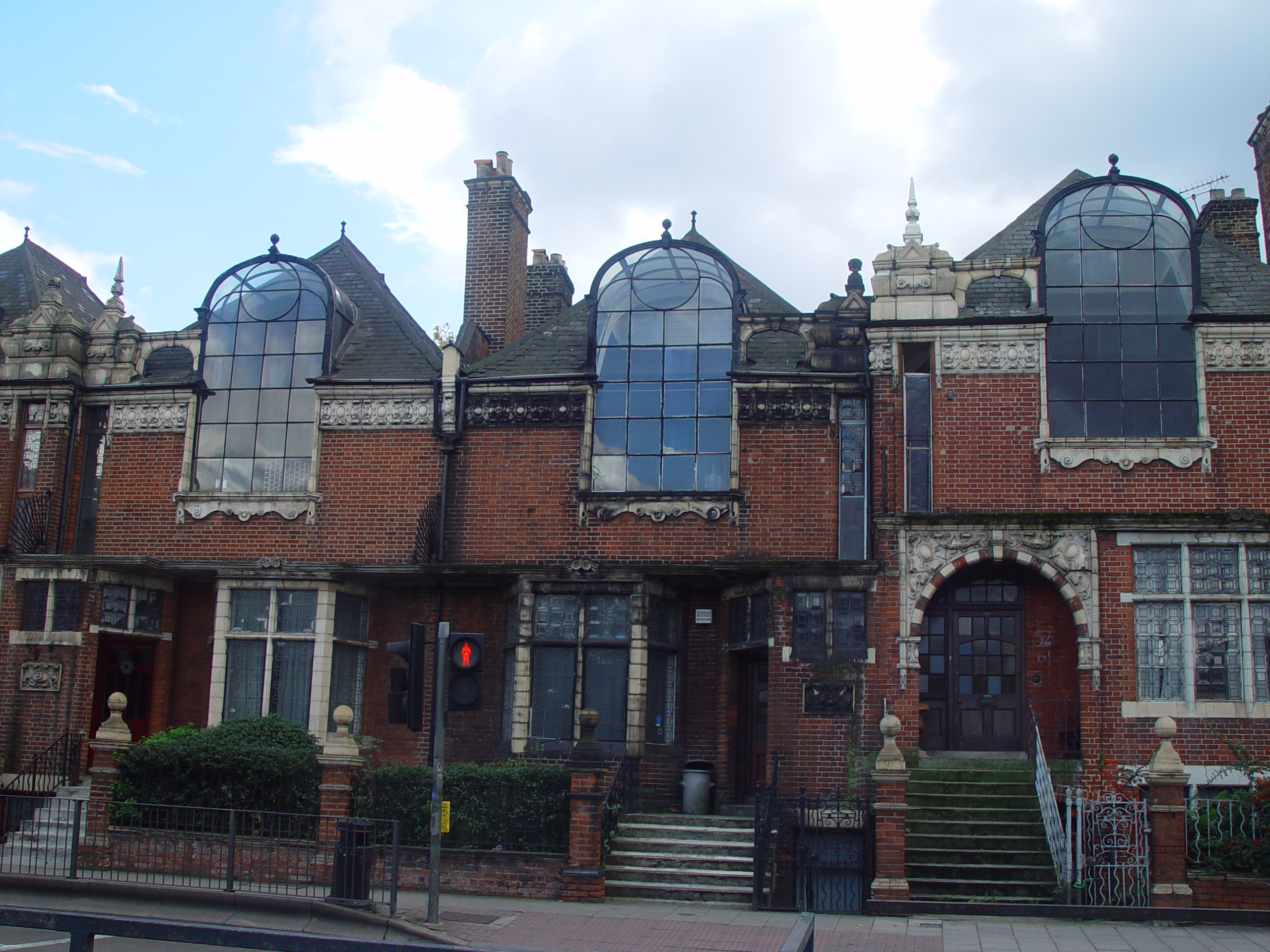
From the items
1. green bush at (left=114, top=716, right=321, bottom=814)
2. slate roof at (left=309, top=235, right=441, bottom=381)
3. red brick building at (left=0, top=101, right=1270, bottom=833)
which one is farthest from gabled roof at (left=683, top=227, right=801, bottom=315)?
green bush at (left=114, top=716, right=321, bottom=814)

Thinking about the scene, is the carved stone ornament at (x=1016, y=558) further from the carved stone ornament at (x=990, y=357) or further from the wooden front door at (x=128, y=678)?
the wooden front door at (x=128, y=678)

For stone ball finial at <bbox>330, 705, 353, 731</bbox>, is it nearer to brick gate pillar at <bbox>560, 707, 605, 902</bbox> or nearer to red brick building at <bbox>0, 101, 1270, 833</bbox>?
brick gate pillar at <bbox>560, 707, 605, 902</bbox>

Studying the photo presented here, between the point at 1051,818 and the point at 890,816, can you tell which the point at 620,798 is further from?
the point at 1051,818

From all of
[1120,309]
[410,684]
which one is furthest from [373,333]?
[1120,309]

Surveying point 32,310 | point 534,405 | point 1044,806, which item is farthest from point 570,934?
point 32,310

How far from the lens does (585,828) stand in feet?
47.2

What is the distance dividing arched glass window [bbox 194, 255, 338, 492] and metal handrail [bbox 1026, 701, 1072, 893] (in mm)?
12160

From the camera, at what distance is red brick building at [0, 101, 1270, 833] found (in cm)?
1697

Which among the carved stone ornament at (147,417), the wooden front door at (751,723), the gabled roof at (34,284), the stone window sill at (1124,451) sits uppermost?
the gabled roof at (34,284)

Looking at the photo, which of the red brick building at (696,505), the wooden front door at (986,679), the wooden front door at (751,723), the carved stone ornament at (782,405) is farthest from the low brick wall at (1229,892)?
the carved stone ornament at (782,405)

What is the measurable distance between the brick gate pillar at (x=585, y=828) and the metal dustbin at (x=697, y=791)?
2.89 m

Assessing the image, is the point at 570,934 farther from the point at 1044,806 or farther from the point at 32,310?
the point at 32,310

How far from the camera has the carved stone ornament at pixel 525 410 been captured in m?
19.6

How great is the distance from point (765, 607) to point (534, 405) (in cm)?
507
